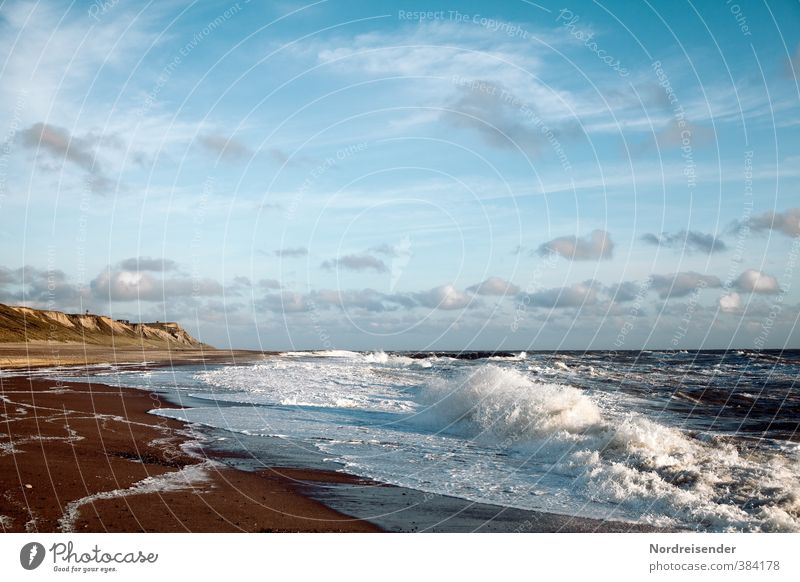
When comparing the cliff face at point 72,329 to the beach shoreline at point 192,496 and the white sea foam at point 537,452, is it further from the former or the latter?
the beach shoreline at point 192,496

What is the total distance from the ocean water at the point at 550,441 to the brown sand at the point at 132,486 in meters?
2.42

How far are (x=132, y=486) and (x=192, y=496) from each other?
3.76 ft

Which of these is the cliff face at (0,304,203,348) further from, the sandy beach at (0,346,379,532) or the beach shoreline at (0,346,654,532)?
the beach shoreline at (0,346,654,532)

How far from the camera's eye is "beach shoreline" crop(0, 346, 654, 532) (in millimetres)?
8383

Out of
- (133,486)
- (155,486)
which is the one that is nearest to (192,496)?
(155,486)

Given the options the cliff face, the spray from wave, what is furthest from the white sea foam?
the cliff face

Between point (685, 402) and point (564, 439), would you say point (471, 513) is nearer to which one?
point (564, 439)

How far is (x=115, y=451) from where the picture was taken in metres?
13.0

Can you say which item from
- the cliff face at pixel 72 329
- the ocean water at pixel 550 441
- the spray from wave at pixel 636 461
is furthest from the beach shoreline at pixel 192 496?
the cliff face at pixel 72 329

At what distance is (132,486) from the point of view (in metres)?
9.99

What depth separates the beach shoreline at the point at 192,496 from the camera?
8383mm

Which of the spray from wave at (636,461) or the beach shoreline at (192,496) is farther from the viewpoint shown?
the spray from wave at (636,461)
